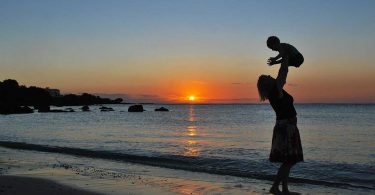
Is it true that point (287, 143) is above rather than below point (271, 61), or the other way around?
below

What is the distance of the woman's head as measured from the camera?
266 inches

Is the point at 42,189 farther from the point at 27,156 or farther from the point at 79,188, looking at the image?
the point at 27,156

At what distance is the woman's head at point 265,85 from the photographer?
6.77 m

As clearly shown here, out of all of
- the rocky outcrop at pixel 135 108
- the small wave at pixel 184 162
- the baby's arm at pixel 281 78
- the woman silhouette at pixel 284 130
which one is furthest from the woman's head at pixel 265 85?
the rocky outcrop at pixel 135 108

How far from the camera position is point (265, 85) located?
679 centimetres

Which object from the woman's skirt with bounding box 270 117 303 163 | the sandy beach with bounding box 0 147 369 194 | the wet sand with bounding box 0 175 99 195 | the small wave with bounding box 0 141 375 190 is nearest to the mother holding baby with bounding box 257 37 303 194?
the woman's skirt with bounding box 270 117 303 163

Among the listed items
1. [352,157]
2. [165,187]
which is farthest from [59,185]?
[352,157]

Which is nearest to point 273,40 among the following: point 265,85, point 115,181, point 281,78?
point 281,78

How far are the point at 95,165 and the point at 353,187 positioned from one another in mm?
9066

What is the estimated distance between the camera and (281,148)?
670 centimetres

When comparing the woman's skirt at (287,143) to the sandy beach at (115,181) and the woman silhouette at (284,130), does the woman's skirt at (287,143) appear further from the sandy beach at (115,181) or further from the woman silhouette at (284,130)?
the sandy beach at (115,181)

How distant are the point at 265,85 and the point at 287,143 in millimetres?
908

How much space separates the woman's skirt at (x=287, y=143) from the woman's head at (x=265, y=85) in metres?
0.47

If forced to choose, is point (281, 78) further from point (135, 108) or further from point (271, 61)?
point (135, 108)
